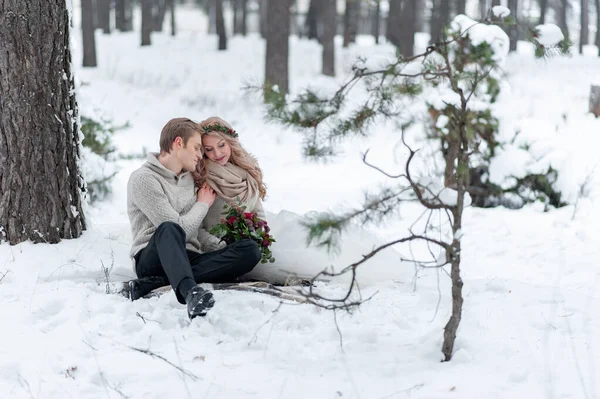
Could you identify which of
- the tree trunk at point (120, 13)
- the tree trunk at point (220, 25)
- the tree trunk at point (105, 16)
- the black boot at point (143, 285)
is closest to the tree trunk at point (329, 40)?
the tree trunk at point (220, 25)

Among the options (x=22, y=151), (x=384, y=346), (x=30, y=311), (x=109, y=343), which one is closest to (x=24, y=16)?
(x=22, y=151)

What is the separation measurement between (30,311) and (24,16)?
190 centimetres

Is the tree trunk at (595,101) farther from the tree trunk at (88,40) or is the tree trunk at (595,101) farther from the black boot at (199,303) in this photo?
the tree trunk at (88,40)

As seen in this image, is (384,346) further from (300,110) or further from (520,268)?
(520,268)

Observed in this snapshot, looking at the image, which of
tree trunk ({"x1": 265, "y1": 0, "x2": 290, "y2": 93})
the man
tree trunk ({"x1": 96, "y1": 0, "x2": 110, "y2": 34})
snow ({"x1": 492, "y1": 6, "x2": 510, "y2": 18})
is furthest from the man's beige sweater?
tree trunk ({"x1": 96, "y1": 0, "x2": 110, "y2": 34})

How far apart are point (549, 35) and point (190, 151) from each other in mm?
2205

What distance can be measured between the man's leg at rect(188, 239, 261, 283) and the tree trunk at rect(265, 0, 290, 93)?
10.6 metres

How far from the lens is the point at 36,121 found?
4543 millimetres

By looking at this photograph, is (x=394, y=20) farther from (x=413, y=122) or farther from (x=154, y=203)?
(x=413, y=122)

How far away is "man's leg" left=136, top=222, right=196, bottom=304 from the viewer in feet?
12.6

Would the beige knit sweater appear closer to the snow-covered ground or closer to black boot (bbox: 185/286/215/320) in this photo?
the snow-covered ground

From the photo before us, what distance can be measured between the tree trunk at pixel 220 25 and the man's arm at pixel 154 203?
61.4ft

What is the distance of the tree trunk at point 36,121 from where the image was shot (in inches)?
177

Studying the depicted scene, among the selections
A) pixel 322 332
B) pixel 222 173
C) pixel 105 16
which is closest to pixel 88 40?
pixel 105 16
